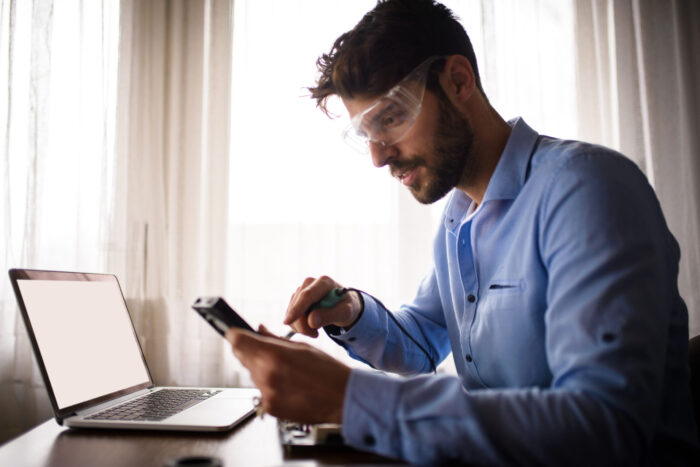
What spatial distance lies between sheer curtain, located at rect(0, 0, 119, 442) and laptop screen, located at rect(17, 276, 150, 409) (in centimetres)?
103

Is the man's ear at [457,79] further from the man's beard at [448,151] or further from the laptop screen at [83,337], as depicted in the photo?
the laptop screen at [83,337]

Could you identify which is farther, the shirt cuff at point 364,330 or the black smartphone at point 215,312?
the shirt cuff at point 364,330

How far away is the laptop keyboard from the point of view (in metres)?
0.87

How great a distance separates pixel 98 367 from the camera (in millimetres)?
1009

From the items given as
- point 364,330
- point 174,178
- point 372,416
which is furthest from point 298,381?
point 174,178

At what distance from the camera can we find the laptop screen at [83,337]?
89 centimetres

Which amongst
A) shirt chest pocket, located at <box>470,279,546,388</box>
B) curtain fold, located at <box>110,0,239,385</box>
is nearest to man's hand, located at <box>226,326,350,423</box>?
shirt chest pocket, located at <box>470,279,546,388</box>

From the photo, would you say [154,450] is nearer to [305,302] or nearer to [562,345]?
[305,302]

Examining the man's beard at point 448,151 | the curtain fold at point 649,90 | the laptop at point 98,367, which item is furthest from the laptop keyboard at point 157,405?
the curtain fold at point 649,90

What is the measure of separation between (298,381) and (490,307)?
0.44m

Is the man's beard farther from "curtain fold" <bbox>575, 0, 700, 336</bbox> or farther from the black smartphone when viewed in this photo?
"curtain fold" <bbox>575, 0, 700, 336</bbox>

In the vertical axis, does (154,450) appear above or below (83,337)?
below

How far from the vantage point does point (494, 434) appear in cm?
57

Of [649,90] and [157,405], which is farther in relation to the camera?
[649,90]
